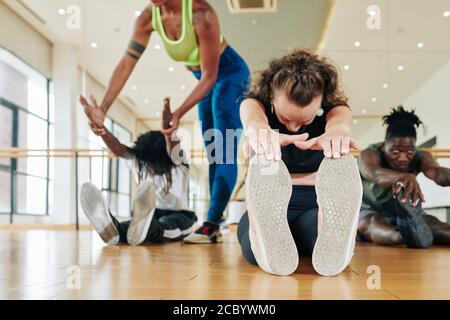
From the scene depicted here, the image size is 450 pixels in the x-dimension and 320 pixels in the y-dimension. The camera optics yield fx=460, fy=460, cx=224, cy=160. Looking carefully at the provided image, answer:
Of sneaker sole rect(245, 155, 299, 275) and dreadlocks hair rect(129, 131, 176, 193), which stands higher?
dreadlocks hair rect(129, 131, 176, 193)

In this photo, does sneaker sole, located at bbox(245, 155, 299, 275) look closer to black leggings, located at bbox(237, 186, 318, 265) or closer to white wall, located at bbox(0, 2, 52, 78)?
black leggings, located at bbox(237, 186, 318, 265)

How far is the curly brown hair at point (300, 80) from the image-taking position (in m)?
0.92

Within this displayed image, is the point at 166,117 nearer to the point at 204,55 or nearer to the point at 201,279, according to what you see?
the point at 204,55

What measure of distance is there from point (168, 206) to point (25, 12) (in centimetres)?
312

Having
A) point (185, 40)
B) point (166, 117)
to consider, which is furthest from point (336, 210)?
point (185, 40)

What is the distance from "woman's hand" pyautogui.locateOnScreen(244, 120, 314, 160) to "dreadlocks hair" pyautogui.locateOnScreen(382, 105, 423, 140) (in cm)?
99

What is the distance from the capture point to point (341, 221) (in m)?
0.79

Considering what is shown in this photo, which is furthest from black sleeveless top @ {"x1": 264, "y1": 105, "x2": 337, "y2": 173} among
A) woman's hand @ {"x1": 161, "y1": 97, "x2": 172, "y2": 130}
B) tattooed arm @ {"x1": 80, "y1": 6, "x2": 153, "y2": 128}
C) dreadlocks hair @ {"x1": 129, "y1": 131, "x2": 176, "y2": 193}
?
tattooed arm @ {"x1": 80, "y1": 6, "x2": 153, "y2": 128}

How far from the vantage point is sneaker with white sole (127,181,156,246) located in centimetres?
147

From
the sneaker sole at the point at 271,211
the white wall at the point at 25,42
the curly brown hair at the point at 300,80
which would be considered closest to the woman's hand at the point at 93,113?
the curly brown hair at the point at 300,80

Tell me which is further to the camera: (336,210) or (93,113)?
(93,113)

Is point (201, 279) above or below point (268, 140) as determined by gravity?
below

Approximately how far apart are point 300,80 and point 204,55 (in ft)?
3.43

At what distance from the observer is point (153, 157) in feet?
6.00
